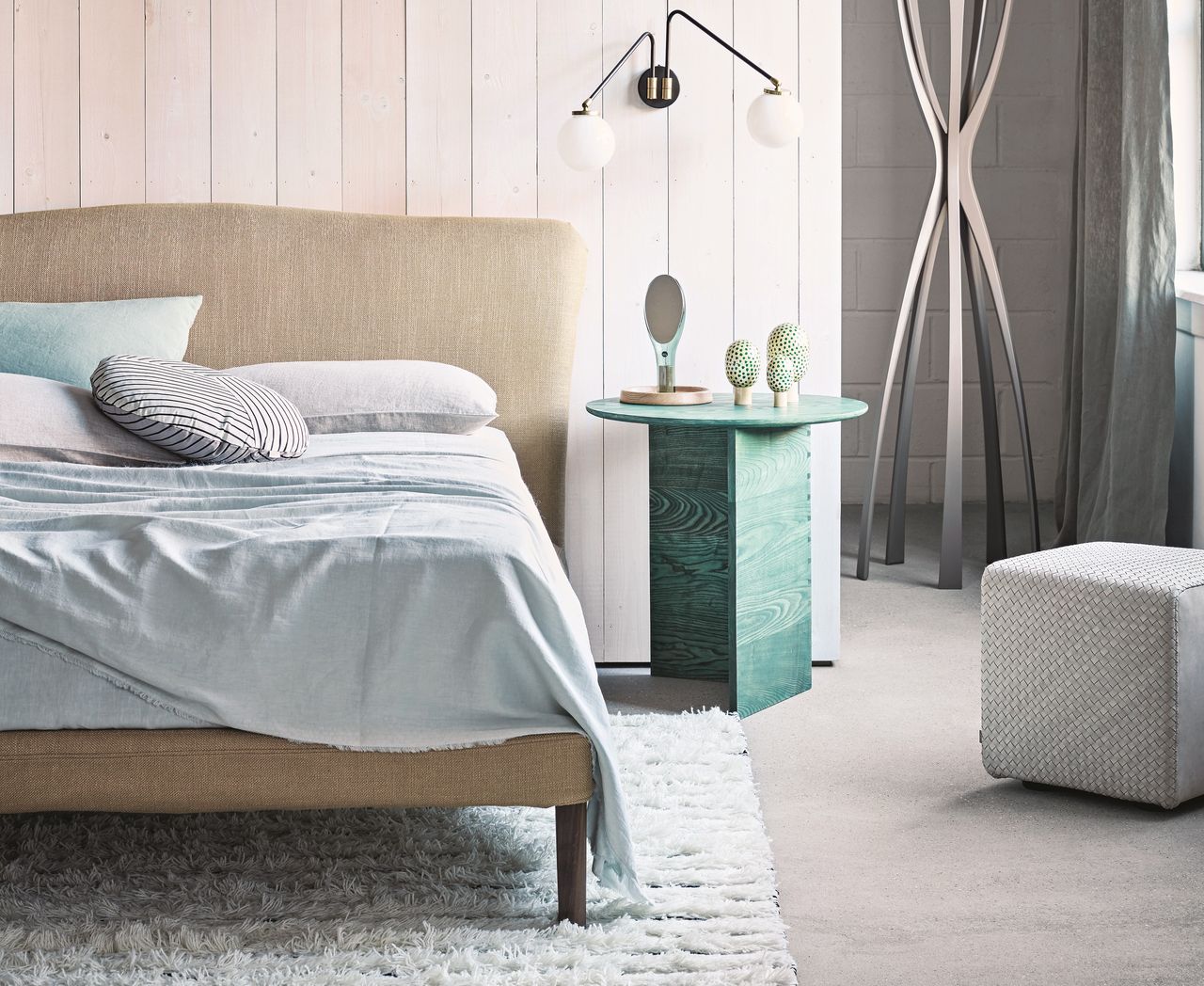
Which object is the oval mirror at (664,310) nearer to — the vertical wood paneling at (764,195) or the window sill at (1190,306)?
the vertical wood paneling at (764,195)

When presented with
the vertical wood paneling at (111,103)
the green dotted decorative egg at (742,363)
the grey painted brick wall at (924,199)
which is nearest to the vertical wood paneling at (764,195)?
the green dotted decorative egg at (742,363)

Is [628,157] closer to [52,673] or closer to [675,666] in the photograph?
[675,666]

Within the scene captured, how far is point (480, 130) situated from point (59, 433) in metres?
1.30

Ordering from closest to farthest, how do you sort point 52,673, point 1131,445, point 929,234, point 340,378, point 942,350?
point 52,673, point 340,378, point 1131,445, point 929,234, point 942,350

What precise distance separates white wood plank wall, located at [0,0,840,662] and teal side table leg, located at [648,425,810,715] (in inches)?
12.7

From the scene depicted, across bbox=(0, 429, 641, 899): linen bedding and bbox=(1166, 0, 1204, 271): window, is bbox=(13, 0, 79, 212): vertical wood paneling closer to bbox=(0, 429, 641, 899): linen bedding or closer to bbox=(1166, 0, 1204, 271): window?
bbox=(0, 429, 641, 899): linen bedding

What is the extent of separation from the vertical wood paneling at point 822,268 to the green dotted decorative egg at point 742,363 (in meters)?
0.33

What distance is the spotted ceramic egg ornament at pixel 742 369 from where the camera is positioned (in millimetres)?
2934

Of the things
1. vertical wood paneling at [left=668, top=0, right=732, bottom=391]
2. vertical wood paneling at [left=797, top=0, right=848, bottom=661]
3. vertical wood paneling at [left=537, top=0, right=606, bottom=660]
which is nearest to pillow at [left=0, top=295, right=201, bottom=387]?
vertical wood paneling at [left=537, top=0, right=606, bottom=660]

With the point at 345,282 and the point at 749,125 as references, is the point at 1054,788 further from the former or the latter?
the point at 345,282

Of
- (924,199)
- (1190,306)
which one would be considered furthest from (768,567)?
(924,199)

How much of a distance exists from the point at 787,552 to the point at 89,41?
2008mm

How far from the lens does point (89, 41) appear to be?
10.4ft

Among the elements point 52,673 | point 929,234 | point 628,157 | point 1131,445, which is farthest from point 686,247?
point 52,673
